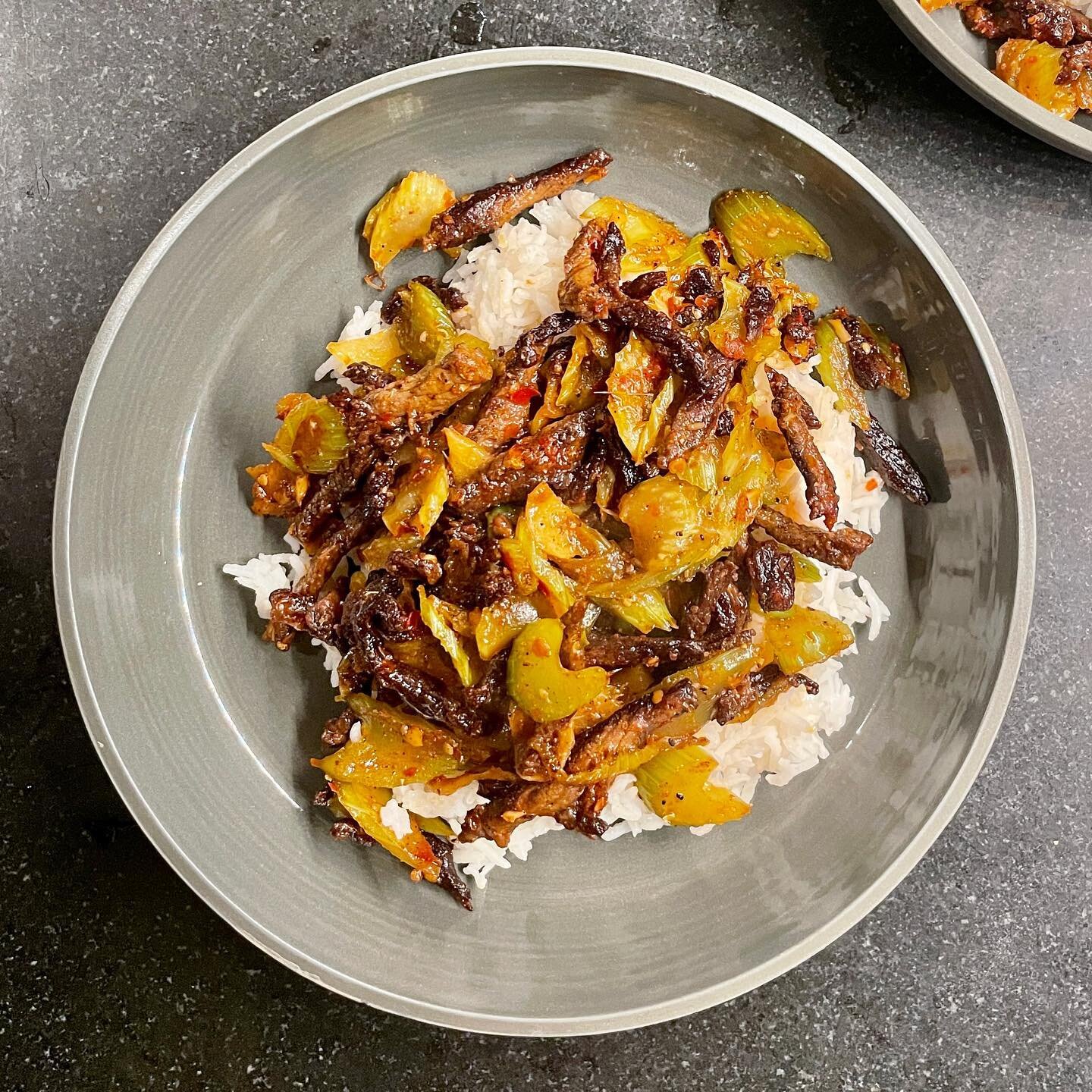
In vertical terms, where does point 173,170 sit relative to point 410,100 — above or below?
below

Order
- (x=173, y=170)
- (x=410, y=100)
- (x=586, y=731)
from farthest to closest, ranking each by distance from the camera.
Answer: (x=173, y=170) → (x=410, y=100) → (x=586, y=731)

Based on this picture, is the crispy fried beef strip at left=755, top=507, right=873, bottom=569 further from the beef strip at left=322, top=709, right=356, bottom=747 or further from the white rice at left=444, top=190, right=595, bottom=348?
the beef strip at left=322, top=709, right=356, bottom=747

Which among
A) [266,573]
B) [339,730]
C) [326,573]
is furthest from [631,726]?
[266,573]

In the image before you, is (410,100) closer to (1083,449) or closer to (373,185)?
(373,185)

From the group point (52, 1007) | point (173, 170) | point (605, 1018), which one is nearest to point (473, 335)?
point (173, 170)

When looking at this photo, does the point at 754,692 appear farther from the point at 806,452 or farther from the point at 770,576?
the point at 806,452

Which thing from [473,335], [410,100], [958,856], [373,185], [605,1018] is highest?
[410,100]

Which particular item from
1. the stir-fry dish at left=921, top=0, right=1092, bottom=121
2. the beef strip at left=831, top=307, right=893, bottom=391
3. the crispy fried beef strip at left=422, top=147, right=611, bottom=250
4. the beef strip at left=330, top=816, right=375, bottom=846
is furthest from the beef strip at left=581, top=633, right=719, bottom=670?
the stir-fry dish at left=921, top=0, right=1092, bottom=121

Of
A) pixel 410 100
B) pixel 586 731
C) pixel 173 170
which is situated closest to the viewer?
pixel 586 731
